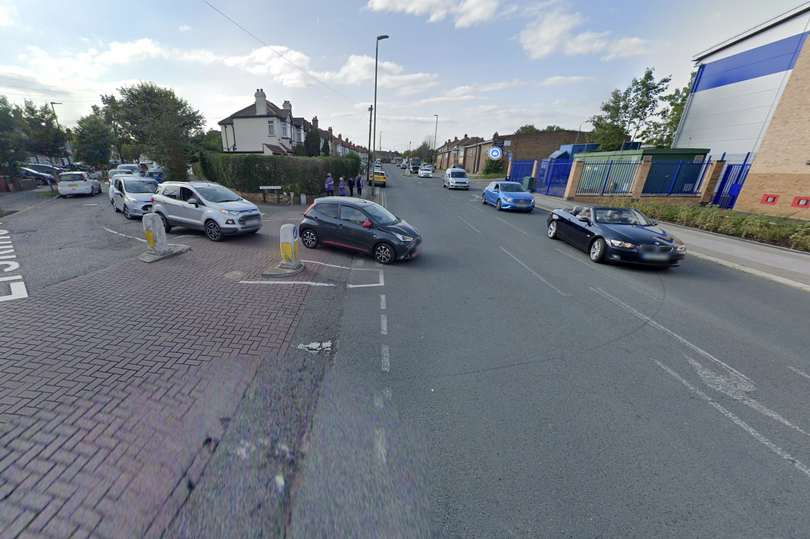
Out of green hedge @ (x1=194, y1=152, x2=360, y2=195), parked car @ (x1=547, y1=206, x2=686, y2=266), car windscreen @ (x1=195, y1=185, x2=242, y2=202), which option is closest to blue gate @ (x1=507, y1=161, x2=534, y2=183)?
green hedge @ (x1=194, y1=152, x2=360, y2=195)

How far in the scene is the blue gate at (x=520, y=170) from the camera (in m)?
28.7

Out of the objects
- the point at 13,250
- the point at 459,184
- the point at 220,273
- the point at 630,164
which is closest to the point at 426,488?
the point at 220,273

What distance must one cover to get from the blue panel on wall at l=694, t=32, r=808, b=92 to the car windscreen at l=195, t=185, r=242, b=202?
27.6 m

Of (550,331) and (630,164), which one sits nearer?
(550,331)

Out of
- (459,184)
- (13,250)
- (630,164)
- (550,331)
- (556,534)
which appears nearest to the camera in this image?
(556,534)

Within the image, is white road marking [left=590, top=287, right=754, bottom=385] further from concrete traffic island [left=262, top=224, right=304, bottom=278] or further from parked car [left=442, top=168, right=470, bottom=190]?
parked car [left=442, top=168, right=470, bottom=190]

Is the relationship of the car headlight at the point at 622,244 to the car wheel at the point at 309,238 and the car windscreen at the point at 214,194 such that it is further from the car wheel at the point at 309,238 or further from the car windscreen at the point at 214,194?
the car windscreen at the point at 214,194

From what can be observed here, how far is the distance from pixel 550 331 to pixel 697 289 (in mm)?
4526

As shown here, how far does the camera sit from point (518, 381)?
361cm

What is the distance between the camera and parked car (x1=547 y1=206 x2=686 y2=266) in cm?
729

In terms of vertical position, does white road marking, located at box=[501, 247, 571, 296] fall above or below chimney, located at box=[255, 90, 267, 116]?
below

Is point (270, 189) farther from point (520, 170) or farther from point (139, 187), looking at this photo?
point (520, 170)

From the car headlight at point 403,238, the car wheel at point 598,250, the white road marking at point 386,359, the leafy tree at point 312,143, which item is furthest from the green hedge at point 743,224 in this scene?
the leafy tree at point 312,143

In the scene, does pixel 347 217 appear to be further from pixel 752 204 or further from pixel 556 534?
pixel 752 204
